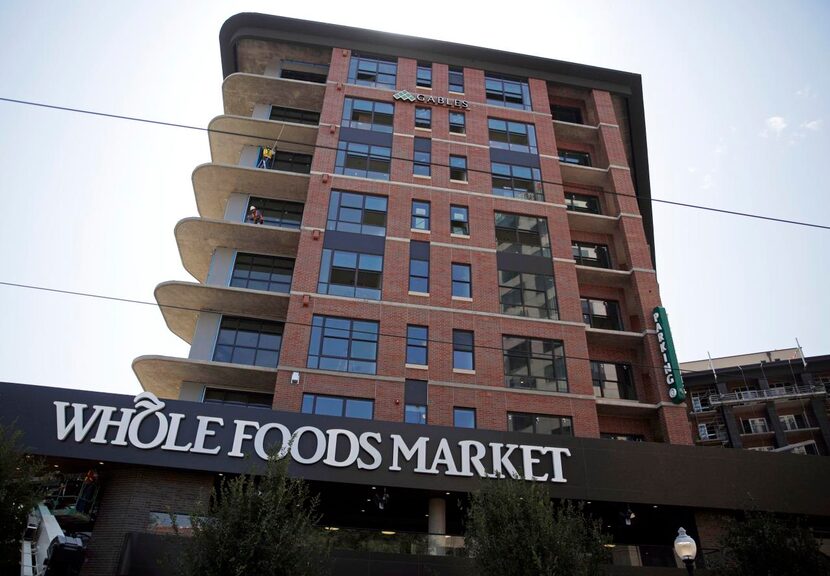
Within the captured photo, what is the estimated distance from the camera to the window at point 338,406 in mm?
24109

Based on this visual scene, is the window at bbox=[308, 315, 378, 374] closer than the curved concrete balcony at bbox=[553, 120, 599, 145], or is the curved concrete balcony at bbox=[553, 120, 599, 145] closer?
the window at bbox=[308, 315, 378, 374]

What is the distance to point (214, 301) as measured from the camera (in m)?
27.3

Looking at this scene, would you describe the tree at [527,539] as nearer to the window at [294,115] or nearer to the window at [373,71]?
the window at [373,71]

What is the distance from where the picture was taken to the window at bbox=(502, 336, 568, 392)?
26594mm

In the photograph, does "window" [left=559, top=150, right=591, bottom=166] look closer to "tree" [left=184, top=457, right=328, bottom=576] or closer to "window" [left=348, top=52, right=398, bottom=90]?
"window" [left=348, top=52, right=398, bottom=90]

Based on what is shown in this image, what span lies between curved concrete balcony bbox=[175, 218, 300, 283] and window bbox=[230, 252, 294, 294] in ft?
1.22

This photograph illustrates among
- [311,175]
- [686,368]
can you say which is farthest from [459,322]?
[686,368]

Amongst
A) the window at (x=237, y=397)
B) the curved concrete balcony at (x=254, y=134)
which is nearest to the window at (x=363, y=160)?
the curved concrete balcony at (x=254, y=134)

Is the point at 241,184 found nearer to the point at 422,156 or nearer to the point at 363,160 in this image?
the point at 363,160

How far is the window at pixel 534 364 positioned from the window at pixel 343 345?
6095 millimetres

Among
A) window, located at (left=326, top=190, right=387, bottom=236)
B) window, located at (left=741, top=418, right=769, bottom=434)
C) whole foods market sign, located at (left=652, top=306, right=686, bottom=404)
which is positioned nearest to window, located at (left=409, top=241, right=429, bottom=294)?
window, located at (left=326, top=190, right=387, bottom=236)

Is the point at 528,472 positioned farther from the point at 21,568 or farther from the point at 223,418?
the point at 21,568

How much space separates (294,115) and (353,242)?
11.8m

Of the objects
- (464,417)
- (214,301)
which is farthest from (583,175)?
(214,301)
